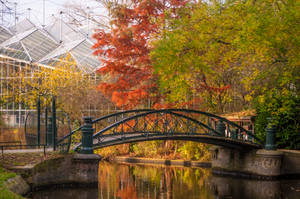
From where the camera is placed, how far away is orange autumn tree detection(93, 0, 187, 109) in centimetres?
2209

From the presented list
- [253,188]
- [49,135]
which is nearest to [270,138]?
[253,188]

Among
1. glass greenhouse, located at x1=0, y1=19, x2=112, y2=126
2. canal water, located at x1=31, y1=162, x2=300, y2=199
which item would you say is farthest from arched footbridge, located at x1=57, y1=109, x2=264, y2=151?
glass greenhouse, located at x1=0, y1=19, x2=112, y2=126

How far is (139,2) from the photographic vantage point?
78.0 ft

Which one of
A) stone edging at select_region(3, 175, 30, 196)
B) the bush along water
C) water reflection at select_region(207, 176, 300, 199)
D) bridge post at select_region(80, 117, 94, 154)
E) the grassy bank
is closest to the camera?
the grassy bank

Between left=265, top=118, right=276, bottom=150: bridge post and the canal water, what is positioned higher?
left=265, top=118, right=276, bottom=150: bridge post

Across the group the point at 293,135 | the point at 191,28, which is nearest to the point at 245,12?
the point at 191,28

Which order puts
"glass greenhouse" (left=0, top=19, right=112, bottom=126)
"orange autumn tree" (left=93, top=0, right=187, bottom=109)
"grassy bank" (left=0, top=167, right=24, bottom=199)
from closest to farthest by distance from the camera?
1. "grassy bank" (left=0, top=167, right=24, bottom=199)
2. "orange autumn tree" (left=93, top=0, right=187, bottom=109)
3. "glass greenhouse" (left=0, top=19, right=112, bottom=126)

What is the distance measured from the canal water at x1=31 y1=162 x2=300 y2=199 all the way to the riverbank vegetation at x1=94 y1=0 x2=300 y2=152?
273 cm

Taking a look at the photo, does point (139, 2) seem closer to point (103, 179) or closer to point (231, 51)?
point (231, 51)

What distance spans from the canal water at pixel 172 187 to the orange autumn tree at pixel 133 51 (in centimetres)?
391

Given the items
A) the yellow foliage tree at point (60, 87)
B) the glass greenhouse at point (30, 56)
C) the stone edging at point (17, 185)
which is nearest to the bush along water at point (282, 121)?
the stone edging at point (17, 185)

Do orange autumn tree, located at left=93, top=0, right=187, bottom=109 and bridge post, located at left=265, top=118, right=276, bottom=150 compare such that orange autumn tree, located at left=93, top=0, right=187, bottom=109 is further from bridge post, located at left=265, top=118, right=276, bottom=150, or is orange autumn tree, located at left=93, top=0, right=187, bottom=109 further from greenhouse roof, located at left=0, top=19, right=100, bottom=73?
greenhouse roof, located at left=0, top=19, right=100, bottom=73

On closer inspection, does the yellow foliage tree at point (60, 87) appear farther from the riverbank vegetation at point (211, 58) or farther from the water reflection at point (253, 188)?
the water reflection at point (253, 188)

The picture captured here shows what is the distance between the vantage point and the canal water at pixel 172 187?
14953mm
